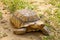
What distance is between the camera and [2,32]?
394 centimetres

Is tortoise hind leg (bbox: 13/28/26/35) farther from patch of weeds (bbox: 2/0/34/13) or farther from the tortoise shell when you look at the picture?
patch of weeds (bbox: 2/0/34/13)

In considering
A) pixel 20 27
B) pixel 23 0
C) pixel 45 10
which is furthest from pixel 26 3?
pixel 20 27

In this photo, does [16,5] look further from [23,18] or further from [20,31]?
[20,31]

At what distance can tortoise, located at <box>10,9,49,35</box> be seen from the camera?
3806 millimetres

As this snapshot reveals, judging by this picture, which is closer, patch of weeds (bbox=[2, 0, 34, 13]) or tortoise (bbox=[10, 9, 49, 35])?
tortoise (bbox=[10, 9, 49, 35])

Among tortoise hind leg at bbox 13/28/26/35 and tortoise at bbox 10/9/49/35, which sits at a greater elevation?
tortoise at bbox 10/9/49/35

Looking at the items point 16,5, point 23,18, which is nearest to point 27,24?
point 23,18

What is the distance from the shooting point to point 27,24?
383 centimetres

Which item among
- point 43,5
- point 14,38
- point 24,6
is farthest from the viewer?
point 43,5

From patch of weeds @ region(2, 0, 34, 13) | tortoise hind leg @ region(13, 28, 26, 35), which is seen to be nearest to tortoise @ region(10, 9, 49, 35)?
tortoise hind leg @ region(13, 28, 26, 35)

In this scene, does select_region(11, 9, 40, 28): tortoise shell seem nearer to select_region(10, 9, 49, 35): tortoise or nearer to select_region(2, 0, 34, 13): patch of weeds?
select_region(10, 9, 49, 35): tortoise

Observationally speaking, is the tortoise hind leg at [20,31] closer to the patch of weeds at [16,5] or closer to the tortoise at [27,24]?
the tortoise at [27,24]

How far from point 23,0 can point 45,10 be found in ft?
2.53

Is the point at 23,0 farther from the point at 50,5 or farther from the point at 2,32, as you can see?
the point at 2,32
